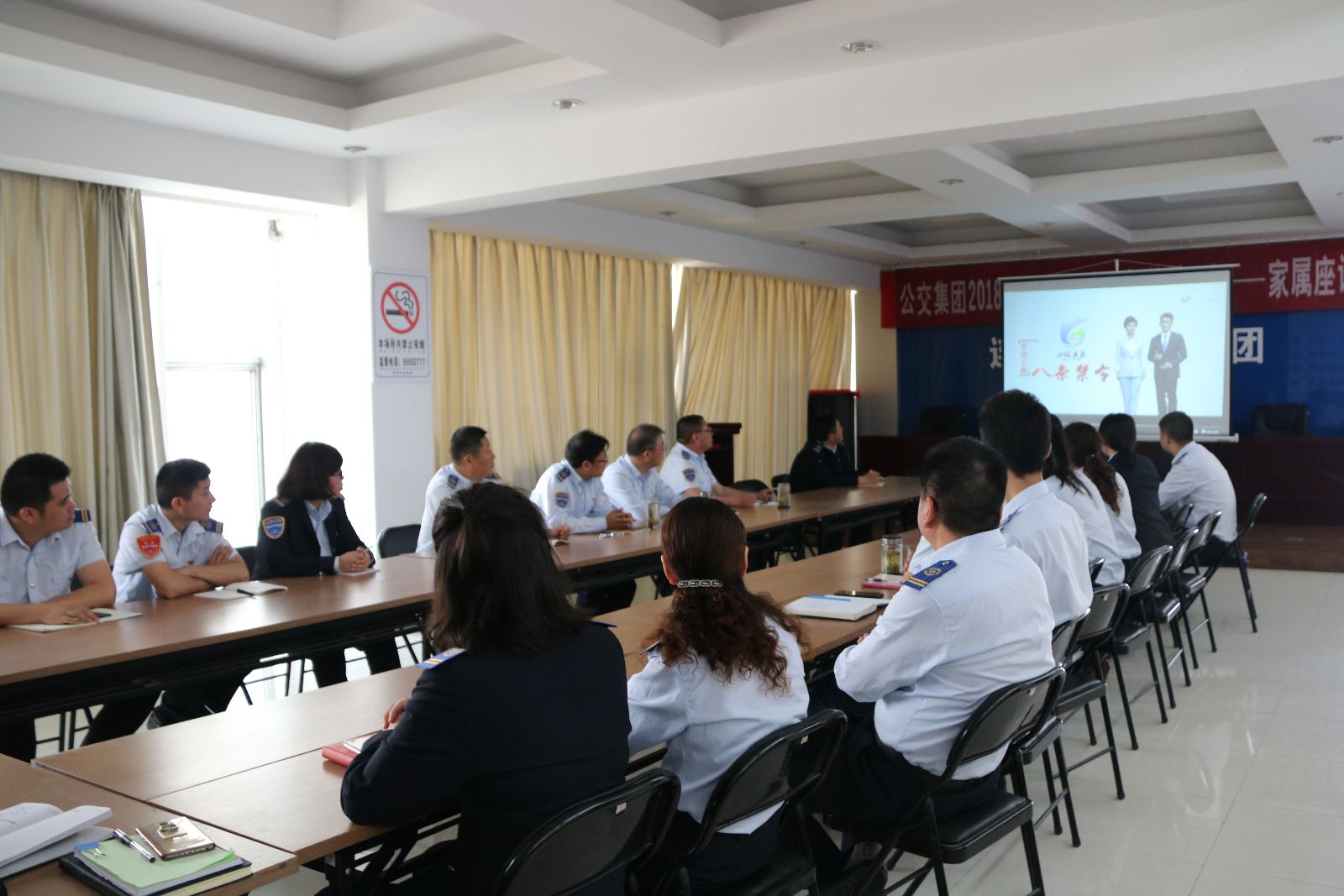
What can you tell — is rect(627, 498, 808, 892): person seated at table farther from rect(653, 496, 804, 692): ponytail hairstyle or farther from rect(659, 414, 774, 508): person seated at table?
rect(659, 414, 774, 508): person seated at table

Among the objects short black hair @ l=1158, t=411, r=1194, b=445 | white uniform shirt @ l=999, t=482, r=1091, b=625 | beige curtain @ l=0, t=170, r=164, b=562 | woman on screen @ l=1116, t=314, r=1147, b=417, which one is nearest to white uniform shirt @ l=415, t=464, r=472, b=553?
beige curtain @ l=0, t=170, r=164, b=562

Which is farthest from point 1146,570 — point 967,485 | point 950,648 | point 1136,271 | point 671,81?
point 1136,271

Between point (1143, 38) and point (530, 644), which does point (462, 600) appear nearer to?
point (530, 644)

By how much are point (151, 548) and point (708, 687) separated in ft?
8.45

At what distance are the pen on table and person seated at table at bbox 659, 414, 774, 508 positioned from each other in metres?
5.19

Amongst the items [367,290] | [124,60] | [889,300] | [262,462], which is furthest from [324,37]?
[889,300]

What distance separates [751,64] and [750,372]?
18.4 feet

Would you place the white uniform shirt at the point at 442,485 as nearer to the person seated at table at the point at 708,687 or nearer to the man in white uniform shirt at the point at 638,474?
the man in white uniform shirt at the point at 638,474

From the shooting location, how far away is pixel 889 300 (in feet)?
37.2

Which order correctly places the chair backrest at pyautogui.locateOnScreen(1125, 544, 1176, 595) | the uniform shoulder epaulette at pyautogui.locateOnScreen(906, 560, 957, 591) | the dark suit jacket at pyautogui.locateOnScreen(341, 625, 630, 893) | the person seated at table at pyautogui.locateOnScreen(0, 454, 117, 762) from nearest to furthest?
the dark suit jacket at pyautogui.locateOnScreen(341, 625, 630, 893), the uniform shoulder epaulette at pyautogui.locateOnScreen(906, 560, 957, 591), the person seated at table at pyautogui.locateOnScreen(0, 454, 117, 762), the chair backrest at pyautogui.locateOnScreen(1125, 544, 1176, 595)

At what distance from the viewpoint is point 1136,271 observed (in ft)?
31.5

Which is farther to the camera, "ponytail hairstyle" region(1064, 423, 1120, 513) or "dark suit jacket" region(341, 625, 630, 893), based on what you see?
"ponytail hairstyle" region(1064, 423, 1120, 513)

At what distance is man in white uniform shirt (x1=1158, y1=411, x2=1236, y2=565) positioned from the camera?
20.0 feet

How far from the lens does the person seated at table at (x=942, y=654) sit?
7.86 ft
